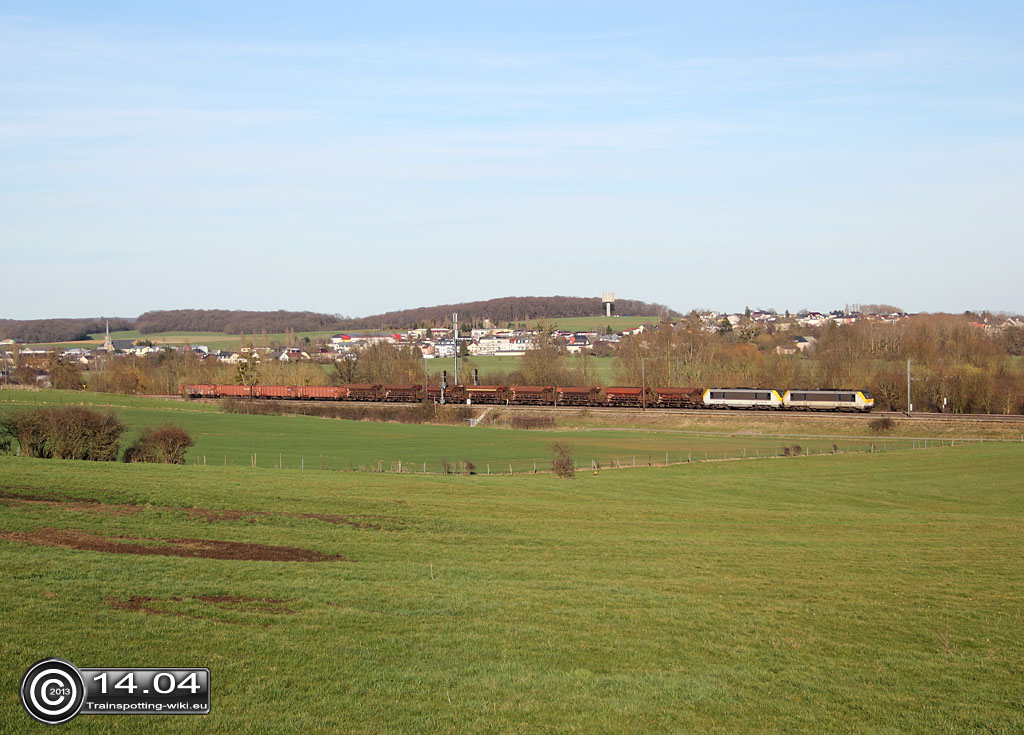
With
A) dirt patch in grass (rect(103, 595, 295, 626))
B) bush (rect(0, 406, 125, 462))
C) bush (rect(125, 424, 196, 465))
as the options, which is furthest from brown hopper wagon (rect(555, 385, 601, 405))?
dirt patch in grass (rect(103, 595, 295, 626))

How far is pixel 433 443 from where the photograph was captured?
6331cm

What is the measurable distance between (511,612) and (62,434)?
1299 inches

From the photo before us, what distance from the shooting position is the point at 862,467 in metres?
50.5

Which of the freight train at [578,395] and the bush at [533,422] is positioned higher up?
the freight train at [578,395]

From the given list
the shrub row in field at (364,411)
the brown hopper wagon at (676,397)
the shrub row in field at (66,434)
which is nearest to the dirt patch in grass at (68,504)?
the shrub row in field at (66,434)

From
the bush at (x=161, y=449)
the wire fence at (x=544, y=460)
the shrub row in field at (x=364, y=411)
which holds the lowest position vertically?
the wire fence at (x=544, y=460)

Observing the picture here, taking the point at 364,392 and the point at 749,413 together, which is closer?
the point at 749,413

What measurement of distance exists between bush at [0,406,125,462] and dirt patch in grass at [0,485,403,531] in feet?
51.9

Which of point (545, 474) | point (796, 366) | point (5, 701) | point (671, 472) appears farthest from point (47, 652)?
point (796, 366)

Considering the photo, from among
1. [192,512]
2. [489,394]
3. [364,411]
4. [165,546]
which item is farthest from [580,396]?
[165,546]

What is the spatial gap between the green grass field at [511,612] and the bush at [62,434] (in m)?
10.5

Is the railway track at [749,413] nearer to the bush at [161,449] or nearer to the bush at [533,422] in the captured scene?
the bush at [533,422]

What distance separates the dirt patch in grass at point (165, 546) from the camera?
1912cm

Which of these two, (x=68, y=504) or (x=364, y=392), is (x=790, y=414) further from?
(x=68, y=504)
